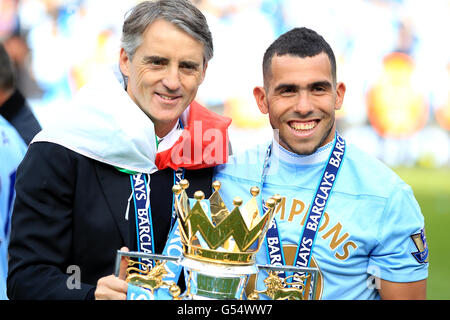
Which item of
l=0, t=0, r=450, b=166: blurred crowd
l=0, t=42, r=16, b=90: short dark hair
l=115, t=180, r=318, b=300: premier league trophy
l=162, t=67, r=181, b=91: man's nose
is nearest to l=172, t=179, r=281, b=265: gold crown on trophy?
l=115, t=180, r=318, b=300: premier league trophy

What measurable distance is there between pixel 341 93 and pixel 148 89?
2.68 ft

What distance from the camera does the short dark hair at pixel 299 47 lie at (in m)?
2.68

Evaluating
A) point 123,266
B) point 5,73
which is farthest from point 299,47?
point 5,73

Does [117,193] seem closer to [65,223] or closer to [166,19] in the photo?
[65,223]

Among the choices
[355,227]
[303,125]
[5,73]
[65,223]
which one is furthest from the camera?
[5,73]

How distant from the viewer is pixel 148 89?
2572 mm

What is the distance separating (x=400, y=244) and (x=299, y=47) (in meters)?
0.87

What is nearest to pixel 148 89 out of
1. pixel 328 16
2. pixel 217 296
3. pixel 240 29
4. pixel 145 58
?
pixel 145 58

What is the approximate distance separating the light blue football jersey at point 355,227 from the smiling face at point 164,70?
20.2 inches

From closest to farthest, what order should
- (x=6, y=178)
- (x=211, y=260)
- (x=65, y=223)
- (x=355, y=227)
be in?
(x=211, y=260) → (x=65, y=223) → (x=355, y=227) → (x=6, y=178)

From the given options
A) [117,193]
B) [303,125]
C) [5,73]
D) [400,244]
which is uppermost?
[5,73]

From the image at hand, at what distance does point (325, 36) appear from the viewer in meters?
14.9

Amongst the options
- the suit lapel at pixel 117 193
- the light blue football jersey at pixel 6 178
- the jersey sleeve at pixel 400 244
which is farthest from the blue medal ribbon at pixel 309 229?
the light blue football jersey at pixel 6 178

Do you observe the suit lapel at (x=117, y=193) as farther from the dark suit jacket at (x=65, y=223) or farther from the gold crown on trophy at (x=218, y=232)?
the gold crown on trophy at (x=218, y=232)
